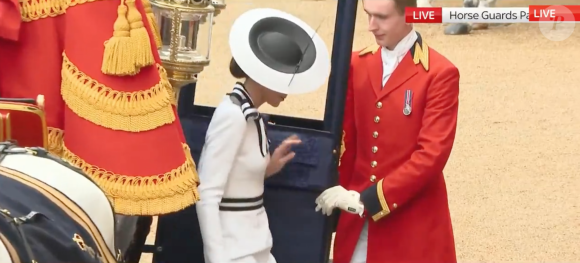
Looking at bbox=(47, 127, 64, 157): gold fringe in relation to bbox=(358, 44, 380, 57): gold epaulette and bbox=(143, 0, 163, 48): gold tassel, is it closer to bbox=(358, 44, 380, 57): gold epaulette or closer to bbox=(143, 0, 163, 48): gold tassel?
bbox=(143, 0, 163, 48): gold tassel

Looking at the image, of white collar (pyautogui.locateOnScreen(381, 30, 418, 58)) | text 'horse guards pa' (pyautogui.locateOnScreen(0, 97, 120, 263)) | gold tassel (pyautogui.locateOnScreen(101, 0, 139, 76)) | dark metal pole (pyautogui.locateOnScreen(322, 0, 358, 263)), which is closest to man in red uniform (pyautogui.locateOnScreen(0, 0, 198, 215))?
gold tassel (pyautogui.locateOnScreen(101, 0, 139, 76))

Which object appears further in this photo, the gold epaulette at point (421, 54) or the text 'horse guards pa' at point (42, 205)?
the gold epaulette at point (421, 54)

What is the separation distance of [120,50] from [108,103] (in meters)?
0.10

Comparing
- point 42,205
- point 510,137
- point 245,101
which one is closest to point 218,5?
point 245,101

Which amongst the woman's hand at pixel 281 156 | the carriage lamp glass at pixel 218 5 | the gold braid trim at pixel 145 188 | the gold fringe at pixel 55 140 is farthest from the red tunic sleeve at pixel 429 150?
the gold fringe at pixel 55 140

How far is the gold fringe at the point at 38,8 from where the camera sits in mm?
1652

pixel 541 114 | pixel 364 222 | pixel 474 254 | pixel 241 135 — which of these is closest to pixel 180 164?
pixel 241 135

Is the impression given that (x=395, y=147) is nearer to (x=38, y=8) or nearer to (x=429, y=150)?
(x=429, y=150)

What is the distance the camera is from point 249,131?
1.95 meters

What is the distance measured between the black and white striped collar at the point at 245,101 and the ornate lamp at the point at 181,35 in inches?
3.6

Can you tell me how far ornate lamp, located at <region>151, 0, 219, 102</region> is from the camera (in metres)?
1.94

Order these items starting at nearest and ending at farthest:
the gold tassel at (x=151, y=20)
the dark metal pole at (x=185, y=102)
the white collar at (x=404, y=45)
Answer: the gold tassel at (x=151, y=20)
the white collar at (x=404, y=45)
the dark metal pole at (x=185, y=102)

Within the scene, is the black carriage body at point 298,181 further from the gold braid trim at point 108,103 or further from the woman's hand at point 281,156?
the gold braid trim at point 108,103

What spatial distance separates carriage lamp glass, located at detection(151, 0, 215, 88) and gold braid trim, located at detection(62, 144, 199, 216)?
28 centimetres
